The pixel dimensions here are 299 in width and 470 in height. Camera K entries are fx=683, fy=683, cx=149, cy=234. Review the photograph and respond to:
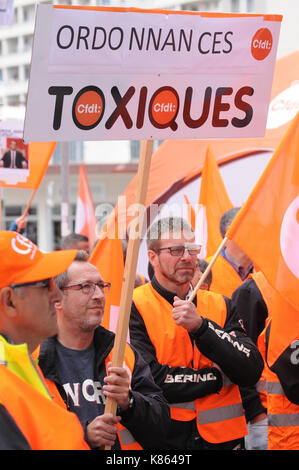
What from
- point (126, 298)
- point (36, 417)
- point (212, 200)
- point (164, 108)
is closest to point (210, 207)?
point (212, 200)

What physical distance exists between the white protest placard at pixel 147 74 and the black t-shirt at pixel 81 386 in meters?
0.92

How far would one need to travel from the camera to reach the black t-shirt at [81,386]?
2.71m

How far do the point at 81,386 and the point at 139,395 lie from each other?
0.81ft

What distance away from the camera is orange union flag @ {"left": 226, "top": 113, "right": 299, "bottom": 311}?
3.31 metres

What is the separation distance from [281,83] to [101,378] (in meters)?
6.11

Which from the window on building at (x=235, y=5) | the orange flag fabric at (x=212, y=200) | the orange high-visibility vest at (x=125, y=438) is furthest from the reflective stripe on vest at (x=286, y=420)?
the window on building at (x=235, y=5)

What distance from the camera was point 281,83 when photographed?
26.5 feet

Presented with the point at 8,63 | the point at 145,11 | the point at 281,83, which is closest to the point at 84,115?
the point at 145,11

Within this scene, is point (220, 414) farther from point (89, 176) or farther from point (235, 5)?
point (235, 5)

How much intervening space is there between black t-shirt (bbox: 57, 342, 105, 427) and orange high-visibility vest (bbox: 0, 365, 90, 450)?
0.77 meters

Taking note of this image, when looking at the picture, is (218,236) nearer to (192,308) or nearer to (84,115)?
(192,308)

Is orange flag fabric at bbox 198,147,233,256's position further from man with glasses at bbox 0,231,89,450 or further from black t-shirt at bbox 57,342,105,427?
man with glasses at bbox 0,231,89,450

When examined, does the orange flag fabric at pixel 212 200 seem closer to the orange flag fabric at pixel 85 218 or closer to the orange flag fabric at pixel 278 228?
the orange flag fabric at pixel 278 228

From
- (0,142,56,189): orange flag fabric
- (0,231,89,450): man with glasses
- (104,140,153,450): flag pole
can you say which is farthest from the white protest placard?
(0,142,56,189): orange flag fabric
